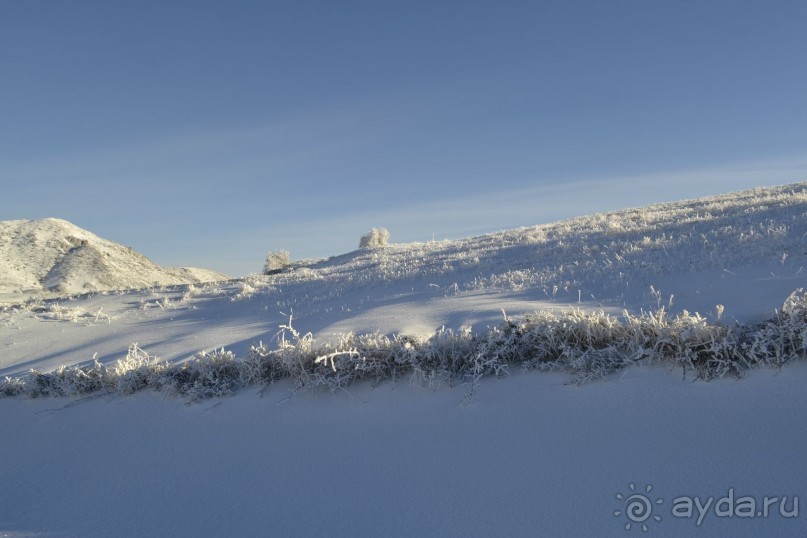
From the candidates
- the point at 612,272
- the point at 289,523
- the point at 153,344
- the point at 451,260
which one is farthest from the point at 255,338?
the point at 451,260

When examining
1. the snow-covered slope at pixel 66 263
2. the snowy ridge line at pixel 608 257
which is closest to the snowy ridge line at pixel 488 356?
the snowy ridge line at pixel 608 257

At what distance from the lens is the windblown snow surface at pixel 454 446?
9.43ft

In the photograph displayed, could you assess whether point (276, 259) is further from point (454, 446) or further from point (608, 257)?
point (454, 446)

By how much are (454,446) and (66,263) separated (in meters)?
25.4

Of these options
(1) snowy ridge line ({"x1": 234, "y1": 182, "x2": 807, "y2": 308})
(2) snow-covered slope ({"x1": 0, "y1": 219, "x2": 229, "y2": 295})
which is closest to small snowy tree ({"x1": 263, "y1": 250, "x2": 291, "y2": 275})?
(2) snow-covered slope ({"x1": 0, "y1": 219, "x2": 229, "y2": 295})

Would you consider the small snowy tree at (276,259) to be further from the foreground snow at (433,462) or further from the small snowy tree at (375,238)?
the foreground snow at (433,462)

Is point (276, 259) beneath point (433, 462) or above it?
above

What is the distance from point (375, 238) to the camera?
24000 mm

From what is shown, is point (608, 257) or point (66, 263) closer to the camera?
point (608, 257)

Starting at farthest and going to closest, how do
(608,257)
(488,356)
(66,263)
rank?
(66,263), (608,257), (488,356)

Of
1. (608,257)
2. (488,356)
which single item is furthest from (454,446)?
(608,257)

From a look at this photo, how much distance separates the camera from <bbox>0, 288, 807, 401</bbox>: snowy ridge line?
11.6 ft

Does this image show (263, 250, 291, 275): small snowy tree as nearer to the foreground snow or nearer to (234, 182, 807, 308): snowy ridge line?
(234, 182, 807, 308): snowy ridge line

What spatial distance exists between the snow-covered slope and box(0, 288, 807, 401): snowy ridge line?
17.3 m
